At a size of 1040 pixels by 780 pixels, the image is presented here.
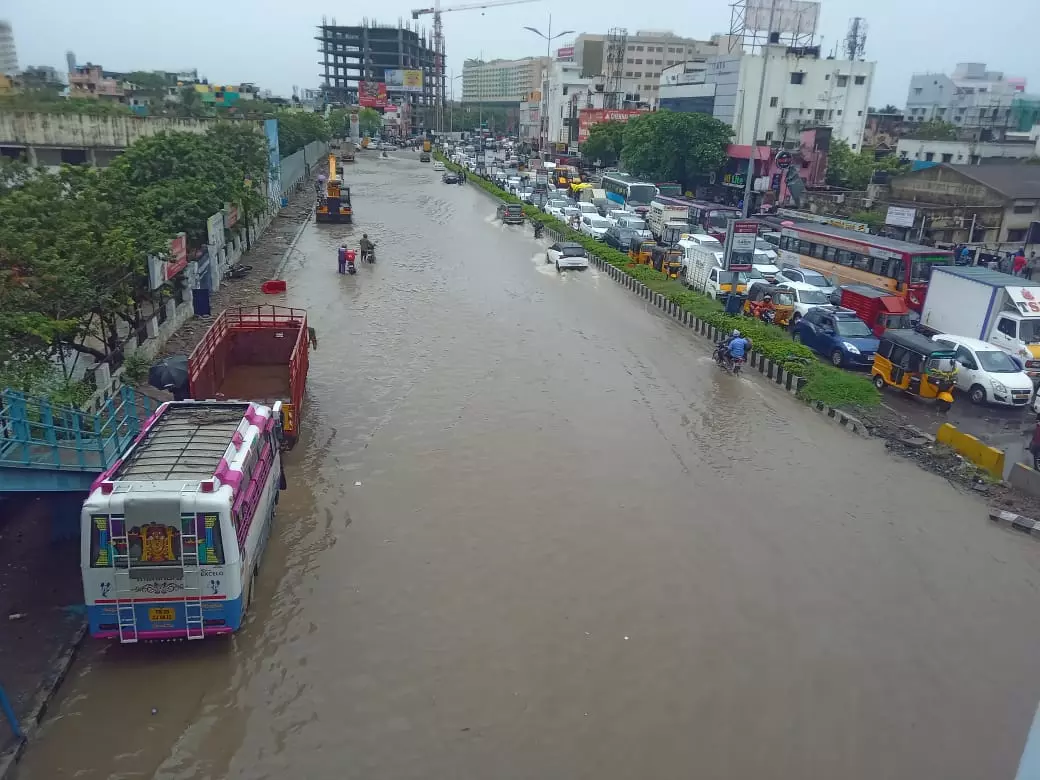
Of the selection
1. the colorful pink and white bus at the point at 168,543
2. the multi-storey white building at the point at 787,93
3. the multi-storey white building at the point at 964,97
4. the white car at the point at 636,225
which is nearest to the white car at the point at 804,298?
the white car at the point at 636,225

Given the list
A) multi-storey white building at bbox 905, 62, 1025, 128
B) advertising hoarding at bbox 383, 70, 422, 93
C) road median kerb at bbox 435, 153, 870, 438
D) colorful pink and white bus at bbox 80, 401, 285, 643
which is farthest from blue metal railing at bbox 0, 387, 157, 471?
advertising hoarding at bbox 383, 70, 422, 93

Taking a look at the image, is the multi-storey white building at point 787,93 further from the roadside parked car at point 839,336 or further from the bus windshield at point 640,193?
the roadside parked car at point 839,336

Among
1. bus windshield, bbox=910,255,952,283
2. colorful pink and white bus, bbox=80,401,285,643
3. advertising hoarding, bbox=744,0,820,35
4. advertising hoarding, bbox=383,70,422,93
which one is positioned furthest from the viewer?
advertising hoarding, bbox=383,70,422,93

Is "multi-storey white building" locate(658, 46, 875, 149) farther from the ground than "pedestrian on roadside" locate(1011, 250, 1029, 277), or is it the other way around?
"multi-storey white building" locate(658, 46, 875, 149)

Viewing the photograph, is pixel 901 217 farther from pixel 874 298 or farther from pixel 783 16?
pixel 783 16

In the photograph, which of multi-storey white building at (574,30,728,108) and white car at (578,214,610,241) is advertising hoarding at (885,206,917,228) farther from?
multi-storey white building at (574,30,728,108)

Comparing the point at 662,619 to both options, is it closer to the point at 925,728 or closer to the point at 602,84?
the point at 925,728
